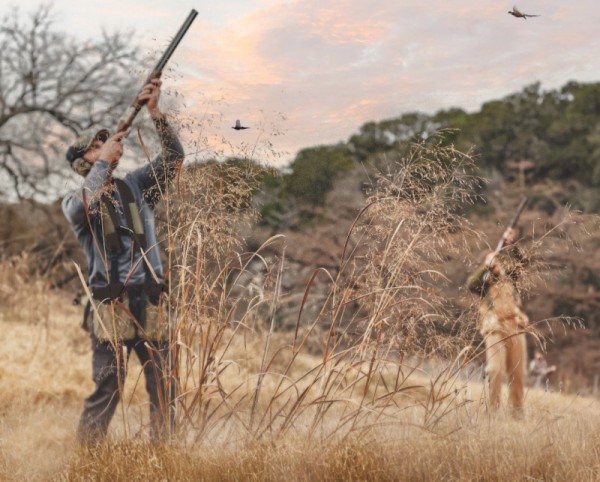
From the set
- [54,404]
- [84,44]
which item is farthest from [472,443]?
[84,44]

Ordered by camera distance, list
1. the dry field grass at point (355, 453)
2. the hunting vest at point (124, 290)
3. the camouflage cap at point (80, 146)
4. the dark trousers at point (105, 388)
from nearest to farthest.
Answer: the dry field grass at point (355, 453)
the dark trousers at point (105, 388)
the hunting vest at point (124, 290)
the camouflage cap at point (80, 146)

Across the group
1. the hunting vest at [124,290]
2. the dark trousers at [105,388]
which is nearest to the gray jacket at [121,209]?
the hunting vest at [124,290]

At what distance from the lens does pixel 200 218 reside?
3615 millimetres

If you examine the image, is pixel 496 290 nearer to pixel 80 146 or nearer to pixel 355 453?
pixel 355 453

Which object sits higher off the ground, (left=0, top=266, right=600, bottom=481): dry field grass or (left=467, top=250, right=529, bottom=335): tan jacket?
(left=467, top=250, right=529, bottom=335): tan jacket

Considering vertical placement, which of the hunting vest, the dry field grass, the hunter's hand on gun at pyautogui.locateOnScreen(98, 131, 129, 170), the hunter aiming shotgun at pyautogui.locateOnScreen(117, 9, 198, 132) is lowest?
the dry field grass

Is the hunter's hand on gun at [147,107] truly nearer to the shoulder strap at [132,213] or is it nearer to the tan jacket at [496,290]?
the shoulder strap at [132,213]

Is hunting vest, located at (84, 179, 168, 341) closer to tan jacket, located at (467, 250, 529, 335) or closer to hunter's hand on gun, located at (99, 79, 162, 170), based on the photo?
hunter's hand on gun, located at (99, 79, 162, 170)

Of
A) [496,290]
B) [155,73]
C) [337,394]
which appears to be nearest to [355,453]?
[337,394]

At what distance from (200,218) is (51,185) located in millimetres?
13612

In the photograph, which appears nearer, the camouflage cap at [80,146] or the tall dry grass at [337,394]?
the tall dry grass at [337,394]

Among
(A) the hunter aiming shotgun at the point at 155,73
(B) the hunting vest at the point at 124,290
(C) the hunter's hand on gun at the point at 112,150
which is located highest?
(A) the hunter aiming shotgun at the point at 155,73

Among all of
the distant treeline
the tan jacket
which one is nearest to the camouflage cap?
the tan jacket

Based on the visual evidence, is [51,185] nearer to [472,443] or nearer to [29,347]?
[29,347]
